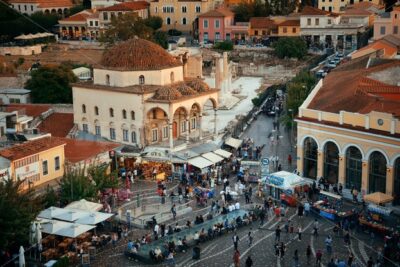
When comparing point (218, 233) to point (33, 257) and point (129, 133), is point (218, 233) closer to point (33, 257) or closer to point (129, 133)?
point (33, 257)

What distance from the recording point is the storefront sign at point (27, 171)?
1406 inches

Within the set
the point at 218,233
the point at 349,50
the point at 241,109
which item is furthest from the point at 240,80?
the point at 218,233

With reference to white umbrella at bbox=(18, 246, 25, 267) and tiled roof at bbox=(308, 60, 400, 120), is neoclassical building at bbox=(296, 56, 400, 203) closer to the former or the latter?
tiled roof at bbox=(308, 60, 400, 120)

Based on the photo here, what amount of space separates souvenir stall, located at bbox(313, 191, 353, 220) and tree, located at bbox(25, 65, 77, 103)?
101 feet

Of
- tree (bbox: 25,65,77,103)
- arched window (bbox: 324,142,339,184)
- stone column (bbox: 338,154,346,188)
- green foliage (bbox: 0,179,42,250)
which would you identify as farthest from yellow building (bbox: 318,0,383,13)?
green foliage (bbox: 0,179,42,250)

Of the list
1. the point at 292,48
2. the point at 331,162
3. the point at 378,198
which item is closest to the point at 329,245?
the point at 378,198

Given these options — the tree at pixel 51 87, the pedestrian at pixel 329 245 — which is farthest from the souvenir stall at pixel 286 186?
the tree at pixel 51 87

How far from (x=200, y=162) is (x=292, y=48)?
4191cm

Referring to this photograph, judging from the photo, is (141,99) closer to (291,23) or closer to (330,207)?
(330,207)

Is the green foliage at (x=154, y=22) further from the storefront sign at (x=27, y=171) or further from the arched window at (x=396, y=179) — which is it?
→ the arched window at (x=396, y=179)

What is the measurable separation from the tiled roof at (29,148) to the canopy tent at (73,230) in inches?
251

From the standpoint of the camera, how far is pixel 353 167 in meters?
37.7

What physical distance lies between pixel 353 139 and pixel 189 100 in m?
13.4

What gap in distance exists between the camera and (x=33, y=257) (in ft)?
97.3
